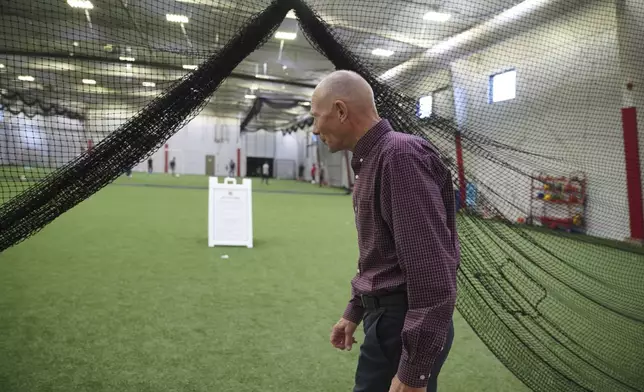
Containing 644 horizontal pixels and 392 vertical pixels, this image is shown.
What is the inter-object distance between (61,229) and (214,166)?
2966 centimetres

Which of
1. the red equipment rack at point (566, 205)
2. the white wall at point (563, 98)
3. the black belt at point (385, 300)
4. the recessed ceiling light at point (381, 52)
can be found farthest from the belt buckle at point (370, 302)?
the red equipment rack at point (566, 205)

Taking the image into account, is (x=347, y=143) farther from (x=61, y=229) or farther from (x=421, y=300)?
(x=61, y=229)

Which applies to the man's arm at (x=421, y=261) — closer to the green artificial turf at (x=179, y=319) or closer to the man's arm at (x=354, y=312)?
the man's arm at (x=354, y=312)

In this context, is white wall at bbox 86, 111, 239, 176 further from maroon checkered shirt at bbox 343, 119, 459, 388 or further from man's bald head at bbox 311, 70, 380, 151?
maroon checkered shirt at bbox 343, 119, 459, 388

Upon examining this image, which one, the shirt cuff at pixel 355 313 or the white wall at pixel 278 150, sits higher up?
the white wall at pixel 278 150

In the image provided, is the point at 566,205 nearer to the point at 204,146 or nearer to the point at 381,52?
the point at 381,52

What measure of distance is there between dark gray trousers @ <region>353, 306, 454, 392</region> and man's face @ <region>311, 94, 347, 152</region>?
1.80ft

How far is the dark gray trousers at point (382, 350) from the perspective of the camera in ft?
4.42

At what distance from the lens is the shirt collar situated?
1.35 meters

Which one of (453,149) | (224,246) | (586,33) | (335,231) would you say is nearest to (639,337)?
(453,149)

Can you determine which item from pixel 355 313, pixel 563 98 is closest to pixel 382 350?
pixel 355 313

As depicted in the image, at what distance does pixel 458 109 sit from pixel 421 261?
3.14 metres

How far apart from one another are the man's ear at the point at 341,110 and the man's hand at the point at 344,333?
79cm

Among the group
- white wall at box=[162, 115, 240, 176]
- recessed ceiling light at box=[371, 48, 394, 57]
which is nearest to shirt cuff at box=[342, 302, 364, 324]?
recessed ceiling light at box=[371, 48, 394, 57]
